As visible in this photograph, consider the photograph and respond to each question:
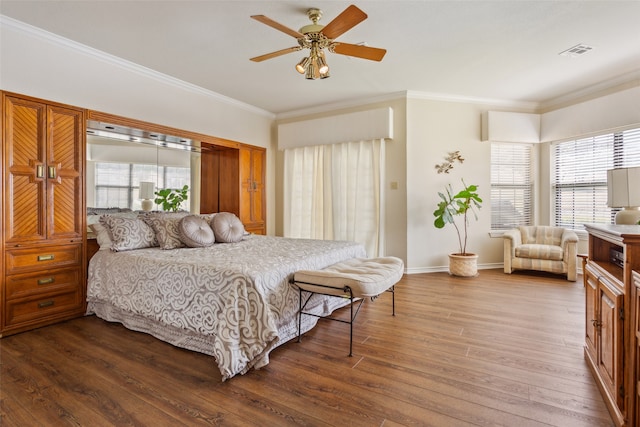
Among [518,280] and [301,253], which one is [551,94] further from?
[301,253]

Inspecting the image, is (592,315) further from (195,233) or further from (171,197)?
(171,197)

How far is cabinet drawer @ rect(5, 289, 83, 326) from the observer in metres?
2.67

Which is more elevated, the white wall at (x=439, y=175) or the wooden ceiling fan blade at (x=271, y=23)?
the wooden ceiling fan blade at (x=271, y=23)

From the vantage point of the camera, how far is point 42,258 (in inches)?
112

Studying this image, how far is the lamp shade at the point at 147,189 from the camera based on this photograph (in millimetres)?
3865

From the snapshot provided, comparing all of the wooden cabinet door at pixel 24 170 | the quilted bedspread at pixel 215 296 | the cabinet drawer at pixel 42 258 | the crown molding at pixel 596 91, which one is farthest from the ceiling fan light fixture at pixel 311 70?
the crown molding at pixel 596 91

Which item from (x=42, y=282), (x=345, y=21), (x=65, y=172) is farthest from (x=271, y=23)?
(x=42, y=282)

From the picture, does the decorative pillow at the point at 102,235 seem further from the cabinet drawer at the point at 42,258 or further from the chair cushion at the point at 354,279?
the chair cushion at the point at 354,279

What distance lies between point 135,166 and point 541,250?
5.59 m

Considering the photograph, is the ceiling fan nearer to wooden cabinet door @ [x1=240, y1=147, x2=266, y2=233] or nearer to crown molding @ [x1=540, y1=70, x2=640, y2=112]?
wooden cabinet door @ [x1=240, y1=147, x2=266, y2=233]

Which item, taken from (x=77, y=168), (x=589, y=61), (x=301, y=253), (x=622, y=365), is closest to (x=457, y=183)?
(x=589, y=61)

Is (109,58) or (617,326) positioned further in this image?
(109,58)

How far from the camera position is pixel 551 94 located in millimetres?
4770

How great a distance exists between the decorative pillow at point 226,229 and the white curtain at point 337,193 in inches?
76.8
